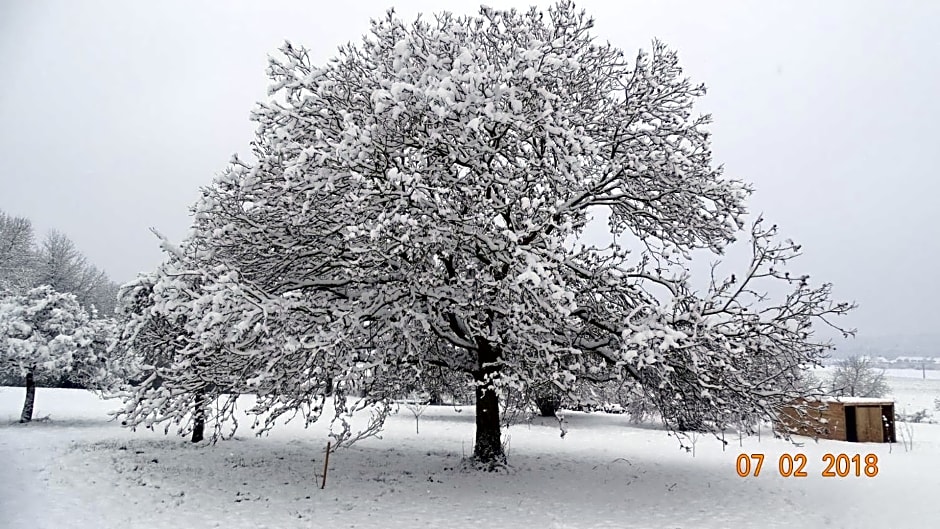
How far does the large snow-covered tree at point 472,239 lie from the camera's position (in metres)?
8.50

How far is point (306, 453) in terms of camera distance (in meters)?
14.2

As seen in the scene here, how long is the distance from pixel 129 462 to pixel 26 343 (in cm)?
1046

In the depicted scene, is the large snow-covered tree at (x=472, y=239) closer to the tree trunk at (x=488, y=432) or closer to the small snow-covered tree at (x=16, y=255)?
the tree trunk at (x=488, y=432)

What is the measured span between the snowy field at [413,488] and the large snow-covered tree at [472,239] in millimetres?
1324

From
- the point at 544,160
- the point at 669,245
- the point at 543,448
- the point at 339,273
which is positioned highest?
the point at 544,160

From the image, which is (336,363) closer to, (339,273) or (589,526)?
(339,273)

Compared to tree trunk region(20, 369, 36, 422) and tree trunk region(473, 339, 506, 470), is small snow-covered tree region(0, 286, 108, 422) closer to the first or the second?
tree trunk region(20, 369, 36, 422)

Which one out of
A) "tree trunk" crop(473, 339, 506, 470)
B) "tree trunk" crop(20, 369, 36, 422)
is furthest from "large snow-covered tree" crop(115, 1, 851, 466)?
"tree trunk" crop(20, 369, 36, 422)

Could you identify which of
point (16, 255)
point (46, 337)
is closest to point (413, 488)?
point (46, 337)

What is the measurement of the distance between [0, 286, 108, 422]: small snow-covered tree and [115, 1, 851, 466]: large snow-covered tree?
12.2 meters

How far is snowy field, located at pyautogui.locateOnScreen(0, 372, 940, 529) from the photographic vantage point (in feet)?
27.0

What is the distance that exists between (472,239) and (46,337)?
18.2 meters

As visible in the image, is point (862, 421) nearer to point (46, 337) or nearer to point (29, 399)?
point (46, 337)

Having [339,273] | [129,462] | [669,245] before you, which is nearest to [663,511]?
[669,245]
